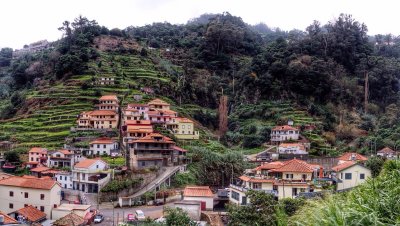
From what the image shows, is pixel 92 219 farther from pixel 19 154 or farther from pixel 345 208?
pixel 345 208

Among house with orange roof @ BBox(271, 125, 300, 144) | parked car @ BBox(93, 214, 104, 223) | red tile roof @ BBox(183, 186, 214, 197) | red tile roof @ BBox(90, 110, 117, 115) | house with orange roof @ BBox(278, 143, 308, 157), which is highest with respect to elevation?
red tile roof @ BBox(90, 110, 117, 115)

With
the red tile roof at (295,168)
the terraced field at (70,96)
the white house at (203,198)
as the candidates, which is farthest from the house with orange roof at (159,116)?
the red tile roof at (295,168)

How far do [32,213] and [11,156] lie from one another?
13.0m

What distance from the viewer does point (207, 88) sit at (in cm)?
6084

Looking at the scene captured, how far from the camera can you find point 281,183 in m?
27.8

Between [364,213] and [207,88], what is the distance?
56214 millimetres

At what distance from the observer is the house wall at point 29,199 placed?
91.1ft

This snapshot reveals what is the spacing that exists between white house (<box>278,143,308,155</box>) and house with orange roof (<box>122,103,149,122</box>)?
14162 mm

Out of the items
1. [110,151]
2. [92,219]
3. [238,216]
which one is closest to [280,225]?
[238,216]

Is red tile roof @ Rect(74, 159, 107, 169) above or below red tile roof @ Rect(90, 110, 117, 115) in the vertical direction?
below

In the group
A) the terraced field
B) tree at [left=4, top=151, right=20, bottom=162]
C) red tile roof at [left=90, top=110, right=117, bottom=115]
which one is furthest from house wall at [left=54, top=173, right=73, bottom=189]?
red tile roof at [left=90, top=110, right=117, bottom=115]

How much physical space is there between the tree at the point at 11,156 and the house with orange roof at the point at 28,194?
8.90 metres

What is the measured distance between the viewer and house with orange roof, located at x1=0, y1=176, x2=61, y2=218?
1094 inches

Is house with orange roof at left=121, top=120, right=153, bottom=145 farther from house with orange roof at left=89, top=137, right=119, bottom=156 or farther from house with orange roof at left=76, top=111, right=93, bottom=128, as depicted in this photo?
house with orange roof at left=76, top=111, right=93, bottom=128
